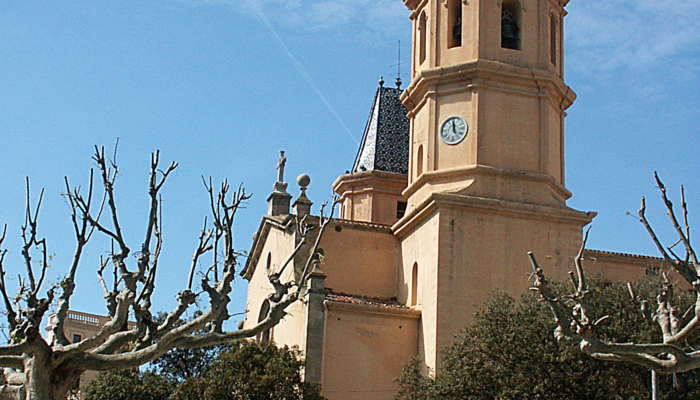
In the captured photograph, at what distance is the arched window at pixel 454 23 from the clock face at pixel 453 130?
2605 mm

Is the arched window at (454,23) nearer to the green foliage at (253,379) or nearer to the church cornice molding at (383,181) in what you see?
the church cornice molding at (383,181)

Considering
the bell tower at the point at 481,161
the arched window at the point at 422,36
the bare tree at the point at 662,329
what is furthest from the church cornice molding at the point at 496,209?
the bare tree at the point at 662,329

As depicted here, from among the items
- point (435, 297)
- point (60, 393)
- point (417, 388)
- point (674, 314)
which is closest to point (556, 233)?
point (435, 297)

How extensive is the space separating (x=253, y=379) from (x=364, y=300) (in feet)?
18.9

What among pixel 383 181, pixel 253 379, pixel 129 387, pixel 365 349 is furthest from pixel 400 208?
pixel 253 379

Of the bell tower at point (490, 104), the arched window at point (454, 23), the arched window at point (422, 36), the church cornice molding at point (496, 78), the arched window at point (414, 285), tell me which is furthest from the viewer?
the arched window at point (422, 36)

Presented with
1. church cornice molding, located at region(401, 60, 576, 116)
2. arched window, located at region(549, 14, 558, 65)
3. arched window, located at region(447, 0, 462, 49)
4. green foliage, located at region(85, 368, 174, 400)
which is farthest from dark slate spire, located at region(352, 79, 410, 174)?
green foliage, located at region(85, 368, 174, 400)

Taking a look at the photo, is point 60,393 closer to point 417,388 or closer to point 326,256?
point 417,388

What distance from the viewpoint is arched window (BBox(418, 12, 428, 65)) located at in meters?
33.2

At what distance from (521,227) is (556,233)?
44.0 inches

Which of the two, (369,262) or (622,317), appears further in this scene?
(369,262)

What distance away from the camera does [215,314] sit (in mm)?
Result: 16656

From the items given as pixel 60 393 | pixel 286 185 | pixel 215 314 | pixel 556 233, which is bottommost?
pixel 60 393

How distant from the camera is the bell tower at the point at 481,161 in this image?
29.2m
